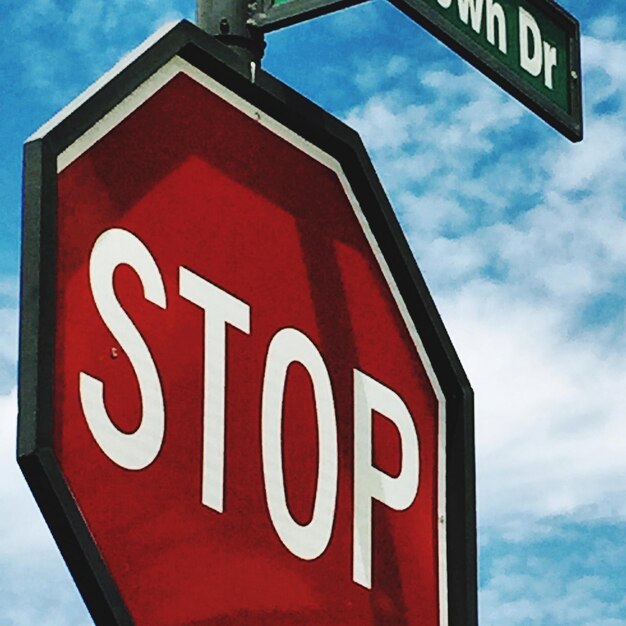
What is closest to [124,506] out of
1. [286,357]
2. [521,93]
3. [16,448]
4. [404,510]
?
[16,448]

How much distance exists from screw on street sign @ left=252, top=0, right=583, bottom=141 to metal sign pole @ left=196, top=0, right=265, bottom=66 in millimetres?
171

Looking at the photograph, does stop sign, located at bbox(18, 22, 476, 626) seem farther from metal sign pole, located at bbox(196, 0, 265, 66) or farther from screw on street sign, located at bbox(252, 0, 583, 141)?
screw on street sign, located at bbox(252, 0, 583, 141)

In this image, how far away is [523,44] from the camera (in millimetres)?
2021

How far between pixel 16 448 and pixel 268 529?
358mm

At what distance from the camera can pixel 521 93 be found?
197cm

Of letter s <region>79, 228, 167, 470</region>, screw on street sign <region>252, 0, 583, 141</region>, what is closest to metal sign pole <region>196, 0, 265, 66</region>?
screw on street sign <region>252, 0, 583, 141</region>

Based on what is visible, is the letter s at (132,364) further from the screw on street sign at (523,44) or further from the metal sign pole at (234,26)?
the screw on street sign at (523,44)

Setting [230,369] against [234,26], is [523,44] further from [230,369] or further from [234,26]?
[230,369]

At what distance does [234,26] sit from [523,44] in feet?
1.62

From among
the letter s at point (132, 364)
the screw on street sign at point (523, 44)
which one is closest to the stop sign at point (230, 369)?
the letter s at point (132, 364)

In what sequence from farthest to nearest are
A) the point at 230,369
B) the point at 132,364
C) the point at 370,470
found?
the point at 370,470, the point at 230,369, the point at 132,364

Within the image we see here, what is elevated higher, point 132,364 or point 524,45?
point 524,45

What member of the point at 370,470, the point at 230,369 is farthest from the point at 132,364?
the point at 370,470

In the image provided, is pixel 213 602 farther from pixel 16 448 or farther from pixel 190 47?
pixel 190 47
